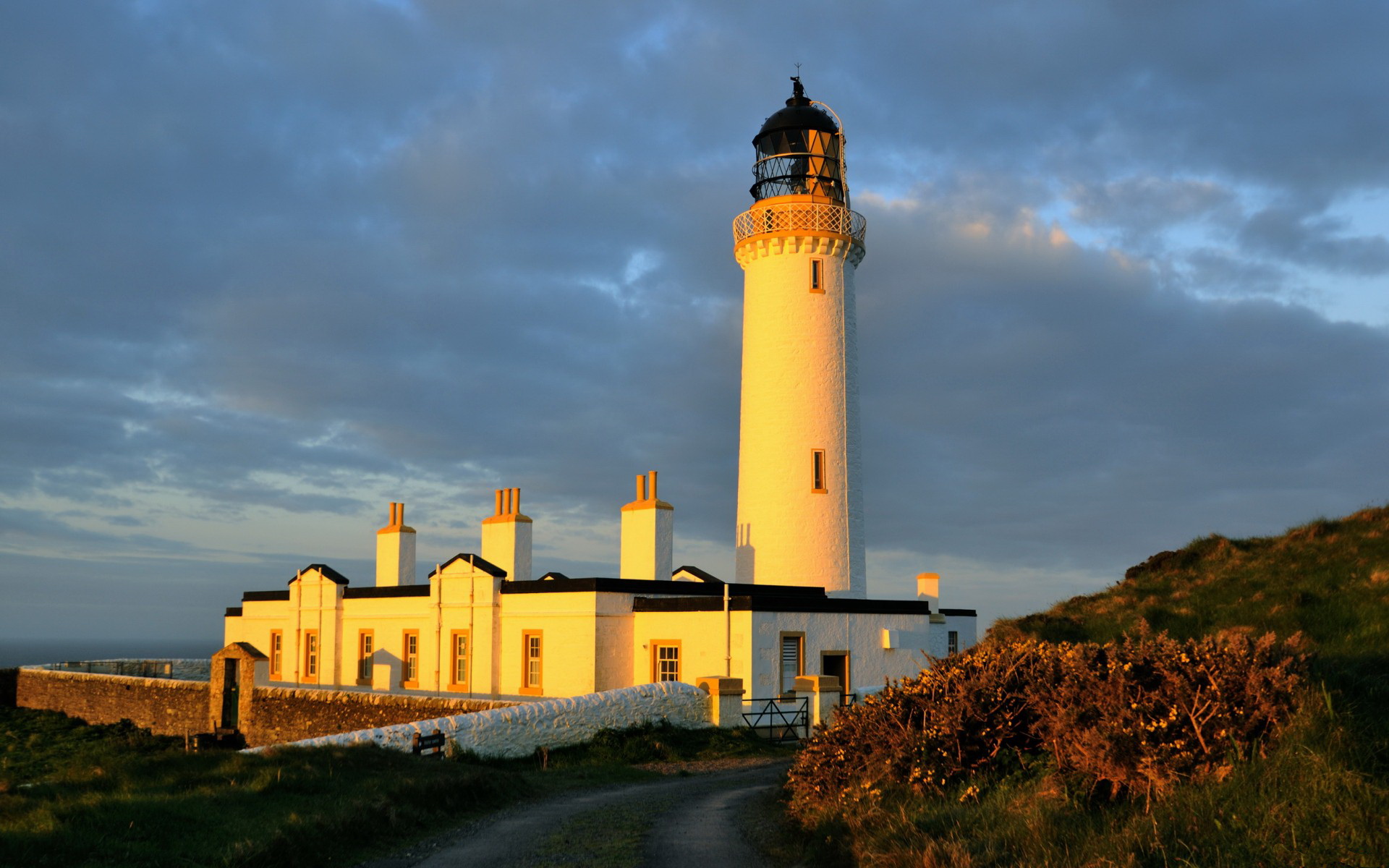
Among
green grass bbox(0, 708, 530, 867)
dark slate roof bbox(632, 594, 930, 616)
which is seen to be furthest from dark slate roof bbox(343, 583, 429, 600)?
green grass bbox(0, 708, 530, 867)

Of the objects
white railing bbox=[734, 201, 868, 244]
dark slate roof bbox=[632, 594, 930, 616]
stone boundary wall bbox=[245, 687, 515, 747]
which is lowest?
stone boundary wall bbox=[245, 687, 515, 747]

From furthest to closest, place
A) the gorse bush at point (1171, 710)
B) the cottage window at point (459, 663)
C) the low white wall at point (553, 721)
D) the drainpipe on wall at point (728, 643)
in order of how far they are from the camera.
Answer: the cottage window at point (459, 663)
the drainpipe on wall at point (728, 643)
the low white wall at point (553, 721)
the gorse bush at point (1171, 710)

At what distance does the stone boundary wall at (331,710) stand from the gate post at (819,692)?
6.81 m

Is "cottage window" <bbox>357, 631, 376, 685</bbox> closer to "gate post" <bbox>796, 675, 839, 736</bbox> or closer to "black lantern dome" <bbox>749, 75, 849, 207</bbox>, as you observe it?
"gate post" <bbox>796, 675, 839, 736</bbox>

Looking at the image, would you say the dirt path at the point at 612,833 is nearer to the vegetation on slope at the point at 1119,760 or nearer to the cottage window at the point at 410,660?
the vegetation on slope at the point at 1119,760

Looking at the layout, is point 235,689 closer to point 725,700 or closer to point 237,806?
point 725,700

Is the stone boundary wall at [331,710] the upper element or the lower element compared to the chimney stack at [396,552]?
lower

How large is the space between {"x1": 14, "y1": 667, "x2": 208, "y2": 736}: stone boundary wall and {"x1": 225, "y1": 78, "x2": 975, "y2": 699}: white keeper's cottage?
3.39 metres

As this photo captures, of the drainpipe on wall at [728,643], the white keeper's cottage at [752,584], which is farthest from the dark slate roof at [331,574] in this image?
the drainpipe on wall at [728,643]

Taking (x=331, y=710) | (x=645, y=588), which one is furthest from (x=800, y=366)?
(x=331, y=710)

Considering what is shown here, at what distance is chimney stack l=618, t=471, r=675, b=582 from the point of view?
2977cm

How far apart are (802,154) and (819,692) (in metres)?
17.6

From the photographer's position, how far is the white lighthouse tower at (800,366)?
3167 cm

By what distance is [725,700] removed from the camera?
23688 mm
